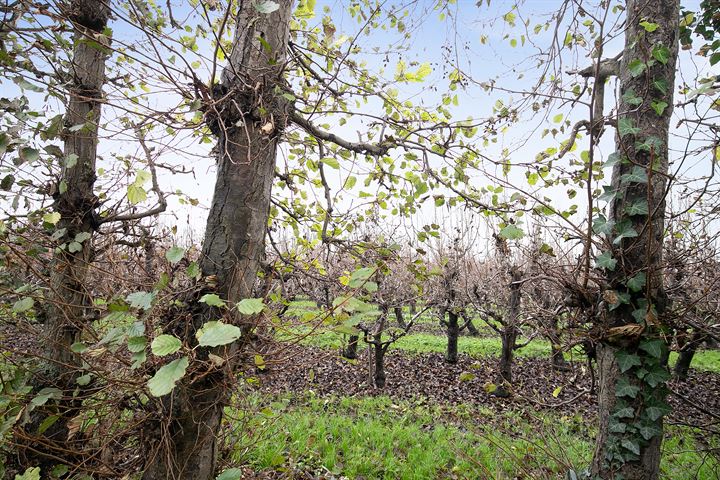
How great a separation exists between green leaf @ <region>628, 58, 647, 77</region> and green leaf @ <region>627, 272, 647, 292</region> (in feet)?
3.94

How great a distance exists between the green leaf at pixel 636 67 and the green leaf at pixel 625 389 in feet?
6.10

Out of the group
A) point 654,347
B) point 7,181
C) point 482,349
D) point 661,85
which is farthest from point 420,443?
point 482,349

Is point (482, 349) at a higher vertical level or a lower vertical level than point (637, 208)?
lower

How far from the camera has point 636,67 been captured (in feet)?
7.39

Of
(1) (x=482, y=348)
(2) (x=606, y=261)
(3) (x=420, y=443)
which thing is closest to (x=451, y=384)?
(3) (x=420, y=443)

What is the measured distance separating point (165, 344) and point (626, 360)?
2533 mm

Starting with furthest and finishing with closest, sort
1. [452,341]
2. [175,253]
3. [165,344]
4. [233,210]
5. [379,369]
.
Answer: [452,341], [379,369], [233,210], [175,253], [165,344]

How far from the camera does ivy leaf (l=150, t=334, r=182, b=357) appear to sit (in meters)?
1.21

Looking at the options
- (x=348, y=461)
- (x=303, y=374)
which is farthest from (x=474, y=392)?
(x=348, y=461)

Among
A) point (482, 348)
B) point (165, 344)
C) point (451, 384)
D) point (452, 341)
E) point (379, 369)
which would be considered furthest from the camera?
point (482, 348)

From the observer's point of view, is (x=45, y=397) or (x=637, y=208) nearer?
(x=45, y=397)

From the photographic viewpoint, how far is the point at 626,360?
2312mm

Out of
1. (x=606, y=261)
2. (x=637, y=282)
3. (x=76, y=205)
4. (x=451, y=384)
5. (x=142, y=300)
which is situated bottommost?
(x=451, y=384)

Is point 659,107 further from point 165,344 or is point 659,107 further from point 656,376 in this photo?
point 165,344
